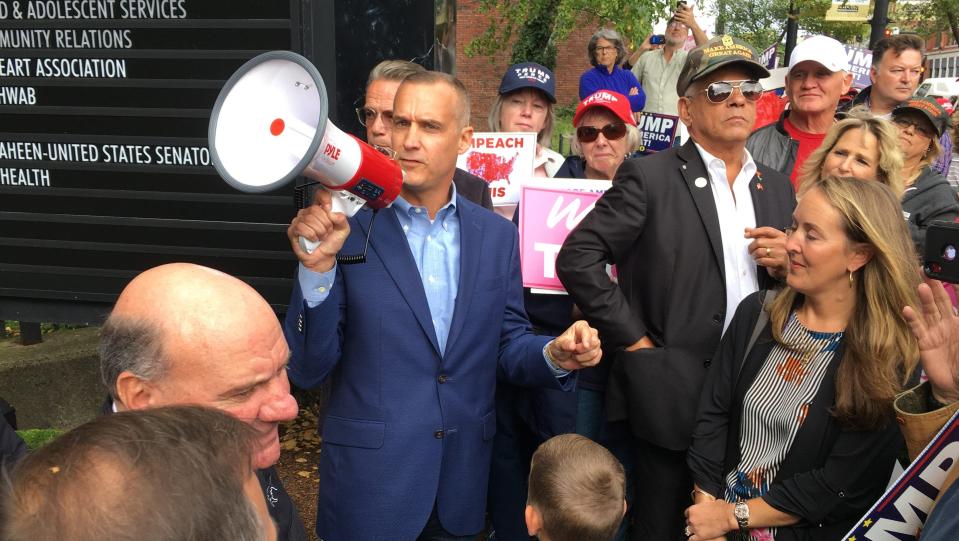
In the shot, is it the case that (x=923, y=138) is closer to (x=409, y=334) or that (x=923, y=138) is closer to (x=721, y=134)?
(x=721, y=134)

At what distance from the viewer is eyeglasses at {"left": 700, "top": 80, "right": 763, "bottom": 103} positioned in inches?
127

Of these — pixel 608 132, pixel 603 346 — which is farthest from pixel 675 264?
pixel 608 132

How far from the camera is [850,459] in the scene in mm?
2518

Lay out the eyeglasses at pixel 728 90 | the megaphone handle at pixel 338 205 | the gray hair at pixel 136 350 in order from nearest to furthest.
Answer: the gray hair at pixel 136 350
the megaphone handle at pixel 338 205
the eyeglasses at pixel 728 90

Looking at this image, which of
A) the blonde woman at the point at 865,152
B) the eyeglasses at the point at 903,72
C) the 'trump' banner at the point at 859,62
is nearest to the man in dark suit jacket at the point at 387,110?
the blonde woman at the point at 865,152

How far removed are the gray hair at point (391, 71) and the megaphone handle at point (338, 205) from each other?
1573 mm

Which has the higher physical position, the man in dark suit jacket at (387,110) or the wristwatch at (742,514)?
the man in dark suit jacket at (387,110)

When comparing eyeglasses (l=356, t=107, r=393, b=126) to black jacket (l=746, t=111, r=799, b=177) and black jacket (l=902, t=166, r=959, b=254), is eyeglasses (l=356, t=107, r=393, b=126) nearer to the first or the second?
black jacket (l=746, t=111, r=799, b=177)

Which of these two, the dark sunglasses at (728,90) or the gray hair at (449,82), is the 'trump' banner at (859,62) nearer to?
the dark sunglasses at (728,90)

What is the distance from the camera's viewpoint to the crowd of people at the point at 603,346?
1.91 metres

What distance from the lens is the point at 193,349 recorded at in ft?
5.70

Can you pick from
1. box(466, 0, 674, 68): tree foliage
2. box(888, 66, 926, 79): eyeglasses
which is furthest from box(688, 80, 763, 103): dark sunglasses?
box(466, 0, 674, 68): tree foliage

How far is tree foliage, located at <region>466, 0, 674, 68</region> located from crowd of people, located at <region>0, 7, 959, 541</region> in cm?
1054

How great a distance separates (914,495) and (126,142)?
341 centimetres
